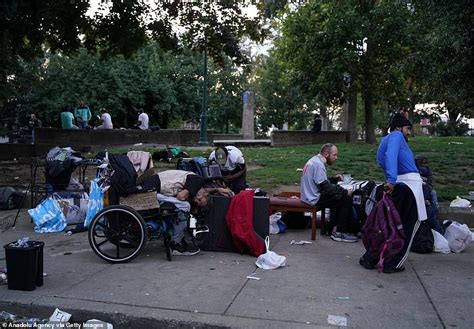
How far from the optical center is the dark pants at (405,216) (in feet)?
17.9

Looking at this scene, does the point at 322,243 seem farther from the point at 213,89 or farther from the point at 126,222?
the point at 213,89

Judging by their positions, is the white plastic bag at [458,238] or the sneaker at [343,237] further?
the sneaker at [343,237]

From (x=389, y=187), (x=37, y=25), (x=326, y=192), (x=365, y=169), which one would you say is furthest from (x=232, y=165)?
(x=37, y=25)

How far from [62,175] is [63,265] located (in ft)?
8.79

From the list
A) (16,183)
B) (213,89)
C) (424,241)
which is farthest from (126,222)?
(213,89)

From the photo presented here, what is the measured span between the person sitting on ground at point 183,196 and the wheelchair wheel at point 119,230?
0.43 m

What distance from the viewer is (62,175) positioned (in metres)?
8.10

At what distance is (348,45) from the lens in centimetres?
2152

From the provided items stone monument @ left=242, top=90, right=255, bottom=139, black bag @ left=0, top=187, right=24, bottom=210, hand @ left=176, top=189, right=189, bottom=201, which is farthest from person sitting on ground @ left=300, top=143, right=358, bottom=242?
stone monument @ left=242, top=90, right=255, bottom=139

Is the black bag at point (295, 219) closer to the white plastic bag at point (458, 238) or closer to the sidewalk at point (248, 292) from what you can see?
the sidewalk at point (248, 292)

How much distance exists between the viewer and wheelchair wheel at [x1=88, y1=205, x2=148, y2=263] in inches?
228

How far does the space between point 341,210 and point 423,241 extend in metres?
1.23

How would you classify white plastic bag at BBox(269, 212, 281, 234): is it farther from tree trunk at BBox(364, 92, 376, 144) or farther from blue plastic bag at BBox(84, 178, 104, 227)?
tree trunk at BBox(364, 92, 376, 144)

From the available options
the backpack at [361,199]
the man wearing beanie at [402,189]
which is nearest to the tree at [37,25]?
the backpack at [361,199]
